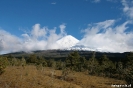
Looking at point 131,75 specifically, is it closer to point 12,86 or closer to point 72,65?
point 12,86

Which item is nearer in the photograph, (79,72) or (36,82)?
(36,82)

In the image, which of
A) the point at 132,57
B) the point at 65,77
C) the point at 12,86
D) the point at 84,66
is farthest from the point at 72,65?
the point at 12,86

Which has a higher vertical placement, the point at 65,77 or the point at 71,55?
the point at 71,55

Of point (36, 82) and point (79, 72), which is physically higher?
point (36, 82)

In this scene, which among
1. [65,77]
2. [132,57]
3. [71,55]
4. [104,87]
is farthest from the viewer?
[71,55]

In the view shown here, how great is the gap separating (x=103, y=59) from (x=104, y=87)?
46337 millimetres

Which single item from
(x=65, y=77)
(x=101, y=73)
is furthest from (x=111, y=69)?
(x=65, y=77)

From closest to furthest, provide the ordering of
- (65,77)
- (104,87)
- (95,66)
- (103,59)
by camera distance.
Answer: (104,87) → (65,77) → (95,66) → (103,59)

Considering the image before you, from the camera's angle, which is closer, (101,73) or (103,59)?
A: (101,73)

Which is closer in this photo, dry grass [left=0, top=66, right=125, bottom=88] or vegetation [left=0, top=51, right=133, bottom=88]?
dry grass [left=0, top=66, right=125, bottom=88]

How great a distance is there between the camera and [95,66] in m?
59.8

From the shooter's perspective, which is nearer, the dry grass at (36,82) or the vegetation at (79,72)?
the dry grass at (36,82)

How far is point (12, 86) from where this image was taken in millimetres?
21422

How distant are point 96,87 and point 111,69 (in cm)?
3200
